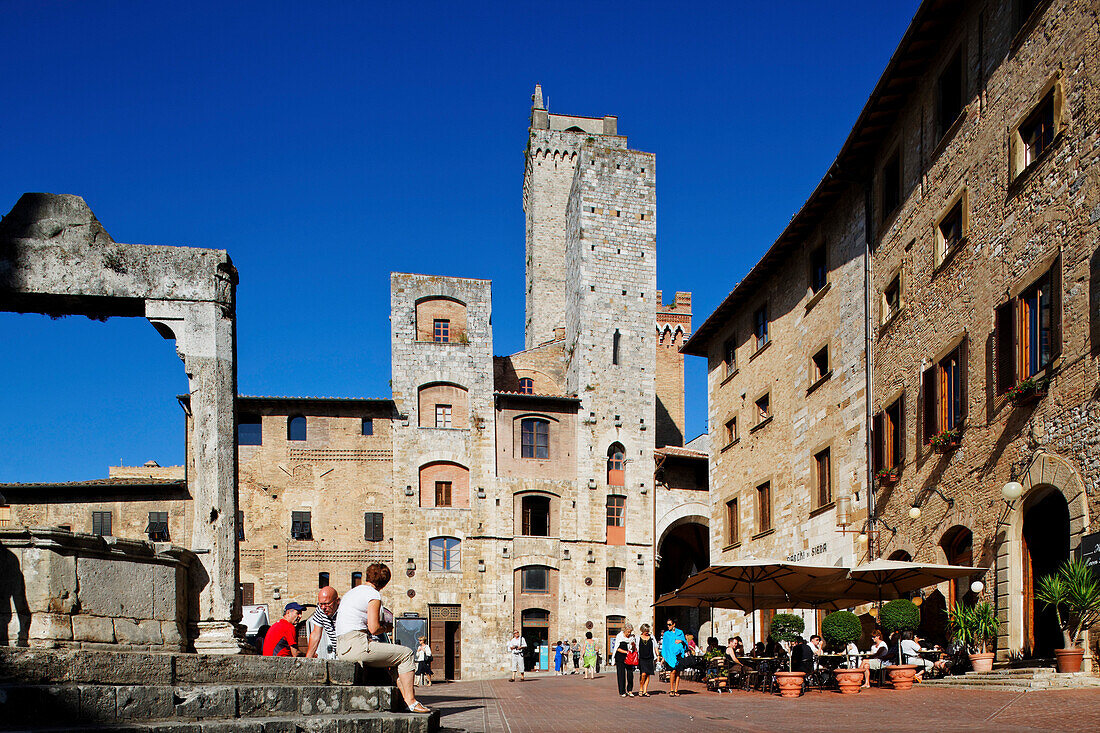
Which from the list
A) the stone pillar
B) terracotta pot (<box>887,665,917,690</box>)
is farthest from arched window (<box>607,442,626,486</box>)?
the stone pillar

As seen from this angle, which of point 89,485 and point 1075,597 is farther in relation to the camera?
point 89,485

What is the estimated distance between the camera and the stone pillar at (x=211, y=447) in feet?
30.4

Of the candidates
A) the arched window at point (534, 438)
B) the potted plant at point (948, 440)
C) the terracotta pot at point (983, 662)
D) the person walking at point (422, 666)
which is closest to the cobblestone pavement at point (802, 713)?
the terracotta pot at point (983, 662)

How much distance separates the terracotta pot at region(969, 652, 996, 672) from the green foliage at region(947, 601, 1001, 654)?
28 cm

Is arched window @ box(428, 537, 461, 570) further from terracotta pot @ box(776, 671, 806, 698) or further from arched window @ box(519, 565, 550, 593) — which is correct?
terracotta pot @ box(776, 671, 806, 698)

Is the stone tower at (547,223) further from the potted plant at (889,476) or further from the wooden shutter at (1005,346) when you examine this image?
the wooden shutter at (1005,346)

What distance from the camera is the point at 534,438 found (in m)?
40.4

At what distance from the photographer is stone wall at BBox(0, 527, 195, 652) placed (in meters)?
7.68

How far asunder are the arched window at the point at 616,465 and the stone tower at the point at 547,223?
18.8m

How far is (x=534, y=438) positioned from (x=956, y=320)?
2415 centimetres

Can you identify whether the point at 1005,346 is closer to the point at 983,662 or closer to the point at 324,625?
the point at 983,662

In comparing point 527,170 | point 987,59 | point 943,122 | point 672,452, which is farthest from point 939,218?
point 527,170

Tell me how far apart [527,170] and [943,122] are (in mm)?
45612

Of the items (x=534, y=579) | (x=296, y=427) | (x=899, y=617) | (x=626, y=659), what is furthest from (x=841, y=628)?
(x=296, y=427)
